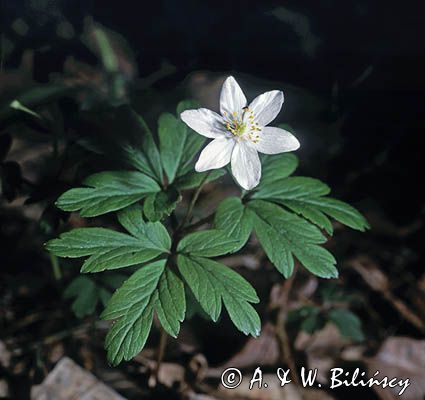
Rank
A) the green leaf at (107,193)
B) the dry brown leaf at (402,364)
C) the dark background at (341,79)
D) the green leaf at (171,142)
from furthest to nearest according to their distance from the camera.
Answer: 1. the dark background at (341,79)
2. the dry brown leaf at (402,364)
3. the green leaf at (171,142)
4. the green leaf at (107,193)

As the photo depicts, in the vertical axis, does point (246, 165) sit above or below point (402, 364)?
above

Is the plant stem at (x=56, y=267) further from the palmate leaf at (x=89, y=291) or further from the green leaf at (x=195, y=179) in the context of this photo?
the green leaf at (x=195, y=179)

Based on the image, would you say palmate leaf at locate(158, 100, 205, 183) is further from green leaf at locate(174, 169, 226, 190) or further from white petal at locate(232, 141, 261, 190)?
white petal at locate(232, 141, 261, 190)

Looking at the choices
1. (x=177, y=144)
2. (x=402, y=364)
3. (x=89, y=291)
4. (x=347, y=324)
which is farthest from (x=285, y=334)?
(x=177, y=144)

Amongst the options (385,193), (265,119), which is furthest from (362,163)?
(265,119)

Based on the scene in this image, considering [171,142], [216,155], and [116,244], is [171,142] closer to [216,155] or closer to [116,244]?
[216,155]

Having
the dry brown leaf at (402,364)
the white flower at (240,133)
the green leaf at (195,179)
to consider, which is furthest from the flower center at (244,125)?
the dry brown leaf at (402,364)
